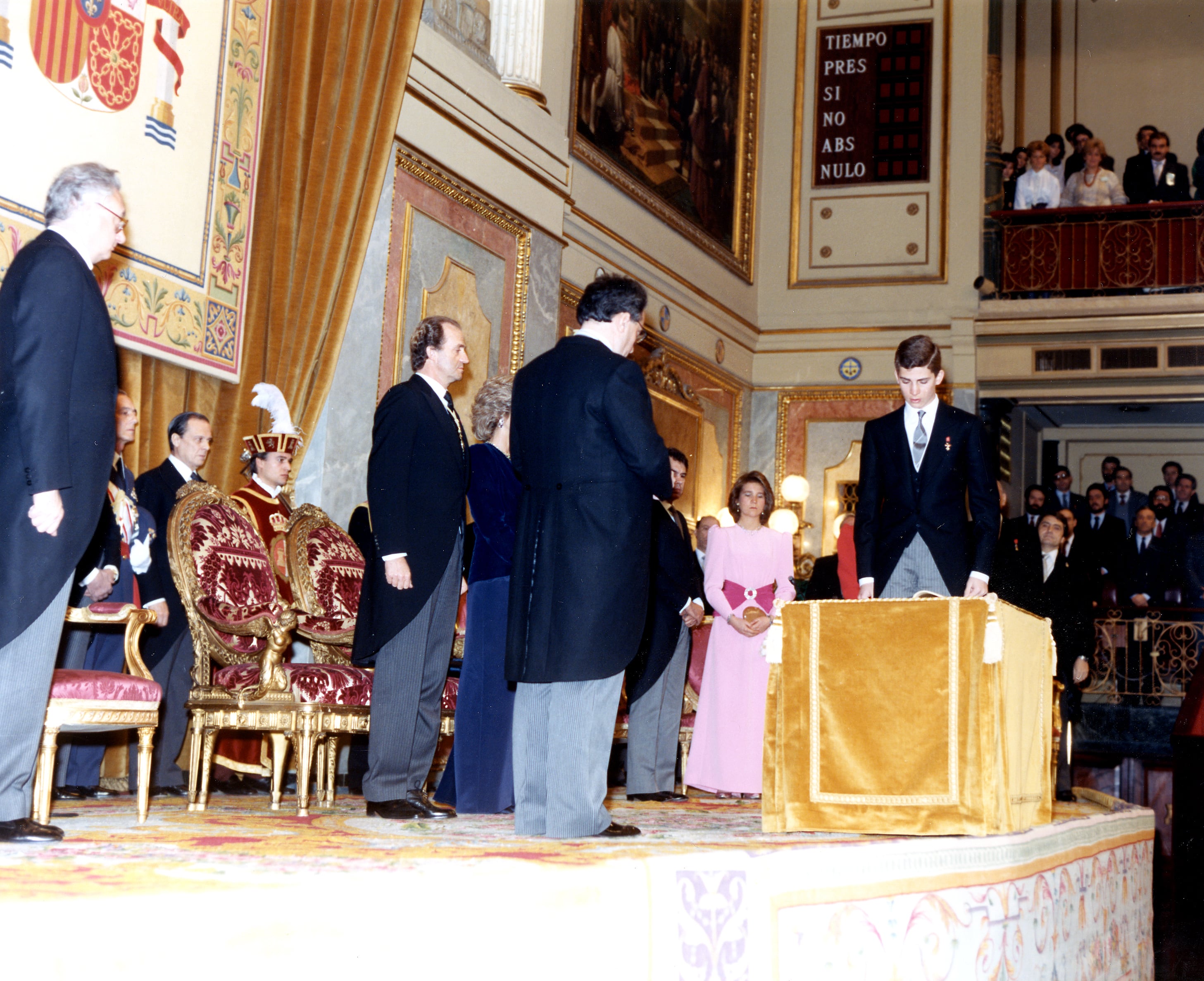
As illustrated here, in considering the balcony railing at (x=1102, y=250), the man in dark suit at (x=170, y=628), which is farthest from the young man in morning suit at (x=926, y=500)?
the balcony railing at (x=1102, y=250)

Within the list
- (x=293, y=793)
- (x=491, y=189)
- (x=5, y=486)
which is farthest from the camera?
(x=491, y=189)

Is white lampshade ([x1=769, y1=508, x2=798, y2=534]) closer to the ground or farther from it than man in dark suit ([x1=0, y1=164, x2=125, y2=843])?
farther from it

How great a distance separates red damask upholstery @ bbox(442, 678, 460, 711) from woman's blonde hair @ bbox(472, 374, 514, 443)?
86cm

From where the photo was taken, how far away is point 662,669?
16.1ft

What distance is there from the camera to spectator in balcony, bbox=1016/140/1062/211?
11.8 m

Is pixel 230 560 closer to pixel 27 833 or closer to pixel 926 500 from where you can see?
pixel 27 833

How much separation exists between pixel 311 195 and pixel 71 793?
2738mm

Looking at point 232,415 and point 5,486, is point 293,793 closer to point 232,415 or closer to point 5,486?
point 232,415

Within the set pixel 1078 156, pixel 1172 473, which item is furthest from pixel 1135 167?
pixel 1172 473

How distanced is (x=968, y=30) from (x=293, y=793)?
10017 mm

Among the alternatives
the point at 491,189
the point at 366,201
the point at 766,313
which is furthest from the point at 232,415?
the point at 766,313

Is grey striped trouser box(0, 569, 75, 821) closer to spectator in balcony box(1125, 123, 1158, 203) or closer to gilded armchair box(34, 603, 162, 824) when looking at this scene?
gilded armchair box(34, 603, 162, 824)

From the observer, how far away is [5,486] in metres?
2.72

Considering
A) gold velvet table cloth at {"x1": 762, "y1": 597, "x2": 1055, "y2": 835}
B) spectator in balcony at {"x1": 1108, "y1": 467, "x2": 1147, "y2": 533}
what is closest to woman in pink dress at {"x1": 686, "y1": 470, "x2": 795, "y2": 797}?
gold velvet table cloth at {"x1": 762, "y1": 597, "x2": 1055, "y2": 835}
